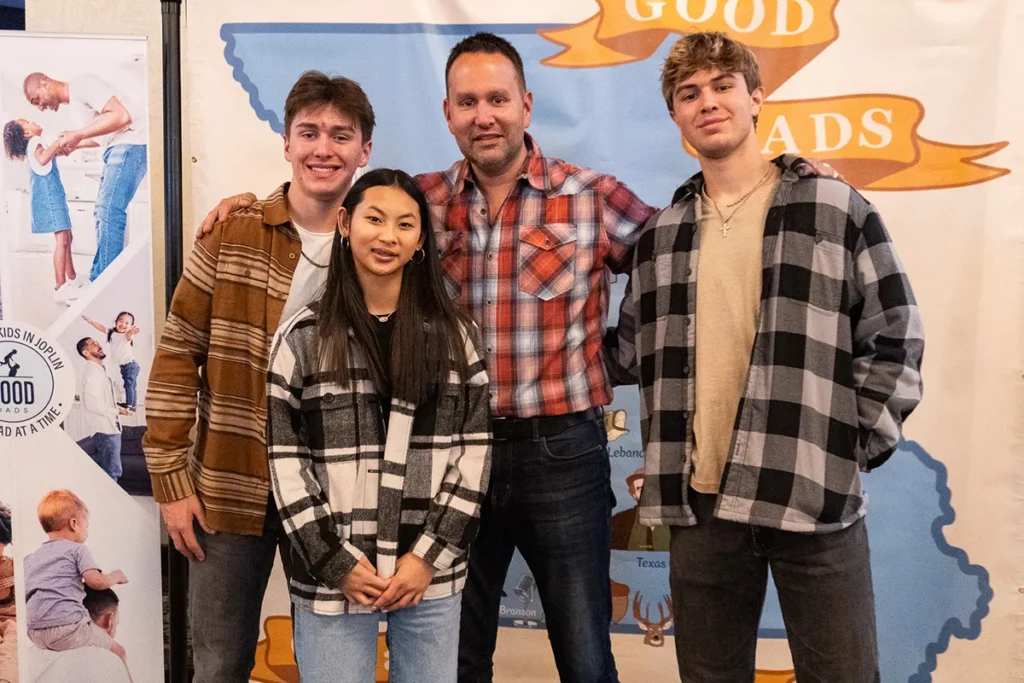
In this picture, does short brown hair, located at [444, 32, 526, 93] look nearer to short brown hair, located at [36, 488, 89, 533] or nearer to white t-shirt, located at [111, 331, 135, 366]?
white t-shirt, located at [111, 331, 135, 366]

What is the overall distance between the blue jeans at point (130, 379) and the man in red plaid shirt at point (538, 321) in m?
0.61

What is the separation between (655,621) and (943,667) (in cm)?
83

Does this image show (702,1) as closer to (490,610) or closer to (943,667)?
(490,610)

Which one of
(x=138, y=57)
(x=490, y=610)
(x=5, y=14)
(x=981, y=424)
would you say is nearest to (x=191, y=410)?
(x=490, y=610)

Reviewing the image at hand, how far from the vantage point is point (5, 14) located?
3.02 m

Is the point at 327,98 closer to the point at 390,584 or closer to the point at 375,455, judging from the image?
the point at 375,455

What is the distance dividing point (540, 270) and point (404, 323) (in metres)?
0.37

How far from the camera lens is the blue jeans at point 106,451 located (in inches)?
83.4

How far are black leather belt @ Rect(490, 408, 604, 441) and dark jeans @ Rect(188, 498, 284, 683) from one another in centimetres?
53

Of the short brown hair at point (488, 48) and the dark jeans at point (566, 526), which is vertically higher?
the short brown hair at point (488, 48)

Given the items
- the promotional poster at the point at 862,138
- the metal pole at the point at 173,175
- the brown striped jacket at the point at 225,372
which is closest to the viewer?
the brown striped jacket at the point at 225,372

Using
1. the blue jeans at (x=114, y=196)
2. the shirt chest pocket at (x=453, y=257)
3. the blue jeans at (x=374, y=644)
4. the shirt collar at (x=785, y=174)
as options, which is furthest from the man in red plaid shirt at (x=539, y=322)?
the blue jeans at (x=114, y=196)

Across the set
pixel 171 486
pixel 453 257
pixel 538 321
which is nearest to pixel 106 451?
pixel 171 486

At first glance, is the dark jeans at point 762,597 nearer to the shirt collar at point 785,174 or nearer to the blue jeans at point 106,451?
the shirt collar at point 785,174
